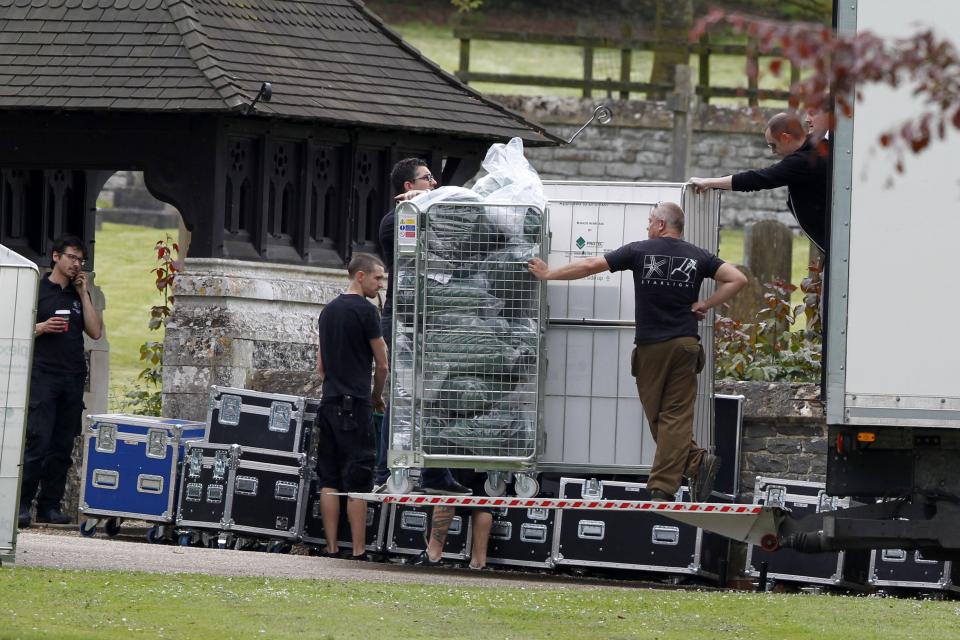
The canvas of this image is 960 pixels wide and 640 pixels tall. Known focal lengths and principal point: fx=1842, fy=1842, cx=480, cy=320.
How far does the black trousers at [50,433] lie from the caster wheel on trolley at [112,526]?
1.85 feet

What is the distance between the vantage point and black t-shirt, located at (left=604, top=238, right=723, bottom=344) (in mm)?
9641

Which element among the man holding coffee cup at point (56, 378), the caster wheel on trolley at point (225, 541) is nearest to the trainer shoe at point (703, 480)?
the caster wheel on trolley at point (225, 541)

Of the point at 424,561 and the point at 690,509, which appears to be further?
the point at 424,561

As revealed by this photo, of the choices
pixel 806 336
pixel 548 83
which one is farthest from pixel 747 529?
pixel 548 83

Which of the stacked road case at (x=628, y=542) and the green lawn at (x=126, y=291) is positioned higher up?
the green lawn at (x=126, y=291)

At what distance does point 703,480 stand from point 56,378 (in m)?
4.67

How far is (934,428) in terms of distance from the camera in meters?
8.63

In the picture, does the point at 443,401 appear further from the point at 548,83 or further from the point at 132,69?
the point at 548,83

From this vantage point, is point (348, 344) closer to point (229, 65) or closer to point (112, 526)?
point (112, 526)

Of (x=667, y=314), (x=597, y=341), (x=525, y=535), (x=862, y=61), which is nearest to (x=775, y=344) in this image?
(x=525, y=535)

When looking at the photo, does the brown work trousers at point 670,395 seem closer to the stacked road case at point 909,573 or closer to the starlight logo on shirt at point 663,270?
the starlight logo on shirt at point 663,270

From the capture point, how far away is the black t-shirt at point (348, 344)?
36.3ft

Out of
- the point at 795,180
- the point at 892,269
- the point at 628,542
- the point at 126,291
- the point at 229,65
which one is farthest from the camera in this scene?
the point at 126,291

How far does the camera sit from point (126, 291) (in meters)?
27.0
